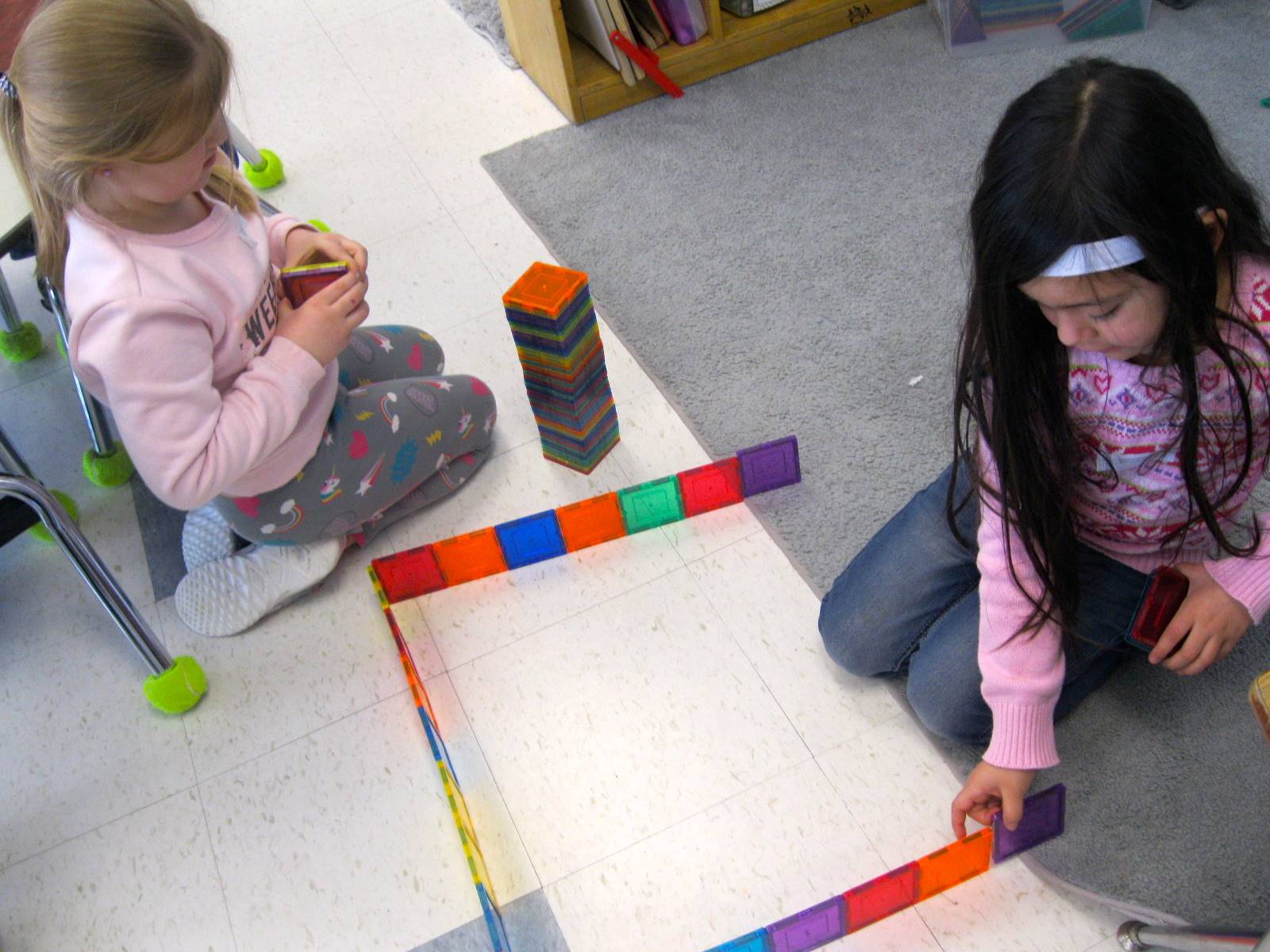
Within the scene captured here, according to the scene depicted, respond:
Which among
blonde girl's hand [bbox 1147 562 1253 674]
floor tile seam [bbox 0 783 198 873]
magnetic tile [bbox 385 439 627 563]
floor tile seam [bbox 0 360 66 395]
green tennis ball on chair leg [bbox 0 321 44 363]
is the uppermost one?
blonde girl's hand [bbox 1147 562 1253 674]

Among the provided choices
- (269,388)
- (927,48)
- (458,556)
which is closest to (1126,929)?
(458,556)

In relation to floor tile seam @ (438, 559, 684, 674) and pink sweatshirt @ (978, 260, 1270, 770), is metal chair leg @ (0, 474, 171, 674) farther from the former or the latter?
pink sweatshirt @ (978, 260, 1270, 770)

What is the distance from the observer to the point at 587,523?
142 cm

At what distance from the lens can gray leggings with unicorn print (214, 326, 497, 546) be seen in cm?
139

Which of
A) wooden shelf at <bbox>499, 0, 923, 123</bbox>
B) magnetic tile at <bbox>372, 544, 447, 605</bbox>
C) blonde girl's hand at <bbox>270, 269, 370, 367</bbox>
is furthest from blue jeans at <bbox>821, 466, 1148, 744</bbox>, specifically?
wooden shelf at <bbox>499, 0, 923, 123</bbox>

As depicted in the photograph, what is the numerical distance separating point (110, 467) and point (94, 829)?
1.77 feet

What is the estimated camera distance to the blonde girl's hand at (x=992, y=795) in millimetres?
1042

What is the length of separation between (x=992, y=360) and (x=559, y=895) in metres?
0.65

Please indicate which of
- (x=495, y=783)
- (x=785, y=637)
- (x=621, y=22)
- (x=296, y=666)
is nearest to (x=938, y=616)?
(x=785, y=637)

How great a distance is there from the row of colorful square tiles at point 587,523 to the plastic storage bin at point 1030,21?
1.10 metres

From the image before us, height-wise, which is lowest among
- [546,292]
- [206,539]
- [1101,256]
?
[206,539]

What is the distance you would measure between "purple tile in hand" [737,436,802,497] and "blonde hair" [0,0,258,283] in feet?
2.30

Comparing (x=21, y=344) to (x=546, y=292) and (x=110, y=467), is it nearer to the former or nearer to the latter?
(x=110, y=467)

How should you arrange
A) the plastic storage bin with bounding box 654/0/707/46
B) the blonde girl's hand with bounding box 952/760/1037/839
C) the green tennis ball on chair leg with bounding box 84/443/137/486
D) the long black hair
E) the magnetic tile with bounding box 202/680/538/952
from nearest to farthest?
the long black hair
the blonde girl's hand with bounding box 952/760/1037/839
the magnetic tile with bounding box 202/680/538/952
the green tennis ball on chair leg with bounding box 84/443/137/486
the plastic storage bin with bounding box 654/0/707/46
